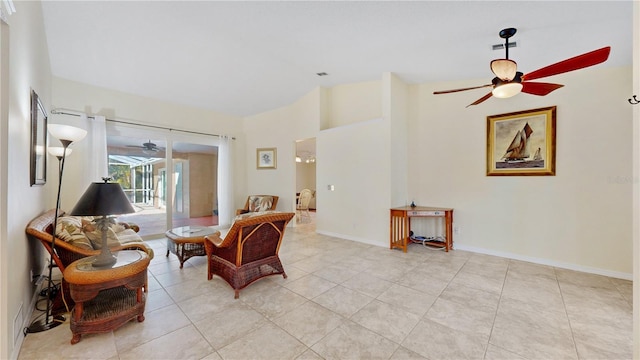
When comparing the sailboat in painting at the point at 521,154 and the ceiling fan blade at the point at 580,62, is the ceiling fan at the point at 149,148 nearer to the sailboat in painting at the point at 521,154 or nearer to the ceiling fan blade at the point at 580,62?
the ceiling fan blade at the point at 580,62

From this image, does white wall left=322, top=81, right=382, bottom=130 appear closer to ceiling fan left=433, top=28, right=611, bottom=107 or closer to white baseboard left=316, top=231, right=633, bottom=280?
ceiling fan left=433, top=28, right=611, bottom=107

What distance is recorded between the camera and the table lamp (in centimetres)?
187

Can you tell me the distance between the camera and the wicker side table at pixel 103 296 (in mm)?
1831

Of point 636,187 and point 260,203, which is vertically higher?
point 636,187

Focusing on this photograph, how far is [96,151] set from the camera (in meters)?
4.23

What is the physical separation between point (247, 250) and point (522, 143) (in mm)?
4277

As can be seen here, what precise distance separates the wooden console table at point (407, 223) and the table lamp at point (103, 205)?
12.2 feet

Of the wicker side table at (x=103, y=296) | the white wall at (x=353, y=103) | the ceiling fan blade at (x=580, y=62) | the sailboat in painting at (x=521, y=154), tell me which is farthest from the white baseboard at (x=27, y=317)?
the sailboat in painting at (x=521, y=154)

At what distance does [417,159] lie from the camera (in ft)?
15.4

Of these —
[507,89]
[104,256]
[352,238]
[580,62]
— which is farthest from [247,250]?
[580,62]

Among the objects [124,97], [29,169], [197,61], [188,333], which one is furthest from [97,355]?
[124,97]

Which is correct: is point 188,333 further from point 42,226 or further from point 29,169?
point 29,169

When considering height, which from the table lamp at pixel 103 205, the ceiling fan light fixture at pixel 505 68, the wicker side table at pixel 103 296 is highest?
the ceiling fan light fixture at pixel 505 68

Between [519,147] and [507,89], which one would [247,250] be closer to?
[507,89]
